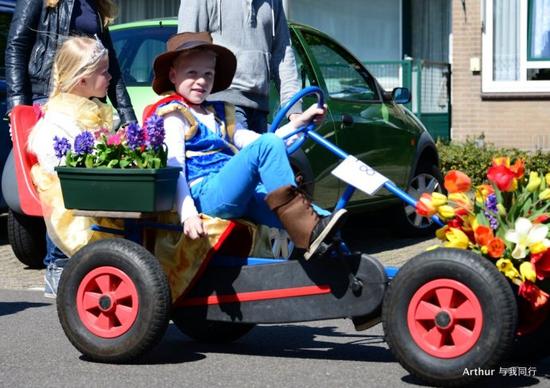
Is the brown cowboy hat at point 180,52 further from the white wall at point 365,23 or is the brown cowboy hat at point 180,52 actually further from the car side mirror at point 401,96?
the white wall at point 365,23

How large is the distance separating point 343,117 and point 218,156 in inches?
112

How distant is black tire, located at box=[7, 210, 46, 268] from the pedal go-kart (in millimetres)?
3067

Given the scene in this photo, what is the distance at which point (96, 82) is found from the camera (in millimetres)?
7121

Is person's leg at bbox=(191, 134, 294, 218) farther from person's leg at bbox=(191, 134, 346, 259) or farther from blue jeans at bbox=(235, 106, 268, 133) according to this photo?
blue jeans at bbox=(235, 106, 268, 133)

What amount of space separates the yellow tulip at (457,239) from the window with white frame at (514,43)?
12.3m

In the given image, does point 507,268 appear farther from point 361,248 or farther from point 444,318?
point 361,248

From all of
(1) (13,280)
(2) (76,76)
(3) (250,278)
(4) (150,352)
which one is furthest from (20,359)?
(1) (13,280)

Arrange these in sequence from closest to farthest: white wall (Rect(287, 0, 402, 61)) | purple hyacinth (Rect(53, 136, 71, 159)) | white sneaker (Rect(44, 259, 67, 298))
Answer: purple hyacinth (Rect(53, 136, 71, 159))
white sneaker (Rect(44, 259, 67, 298))
white wall (Rect(287, 0, 402, 61))

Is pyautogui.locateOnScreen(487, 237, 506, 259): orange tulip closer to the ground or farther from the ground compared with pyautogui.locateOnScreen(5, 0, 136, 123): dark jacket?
closer to the ground

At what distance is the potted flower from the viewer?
5.82m

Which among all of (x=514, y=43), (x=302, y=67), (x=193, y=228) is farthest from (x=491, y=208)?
(x=514, y=43)

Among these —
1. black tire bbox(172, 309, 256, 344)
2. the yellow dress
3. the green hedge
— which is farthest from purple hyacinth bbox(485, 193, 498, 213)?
the green hedge

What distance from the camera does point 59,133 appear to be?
22.9ft

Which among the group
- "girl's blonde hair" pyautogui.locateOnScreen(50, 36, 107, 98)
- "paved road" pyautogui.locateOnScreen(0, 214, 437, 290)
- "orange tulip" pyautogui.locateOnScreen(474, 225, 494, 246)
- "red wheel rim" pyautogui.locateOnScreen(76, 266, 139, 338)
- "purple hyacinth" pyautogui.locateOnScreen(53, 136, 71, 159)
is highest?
"girl's blonde hair" pyautogui.locateOnScreen(50, 36, 107, 98)
